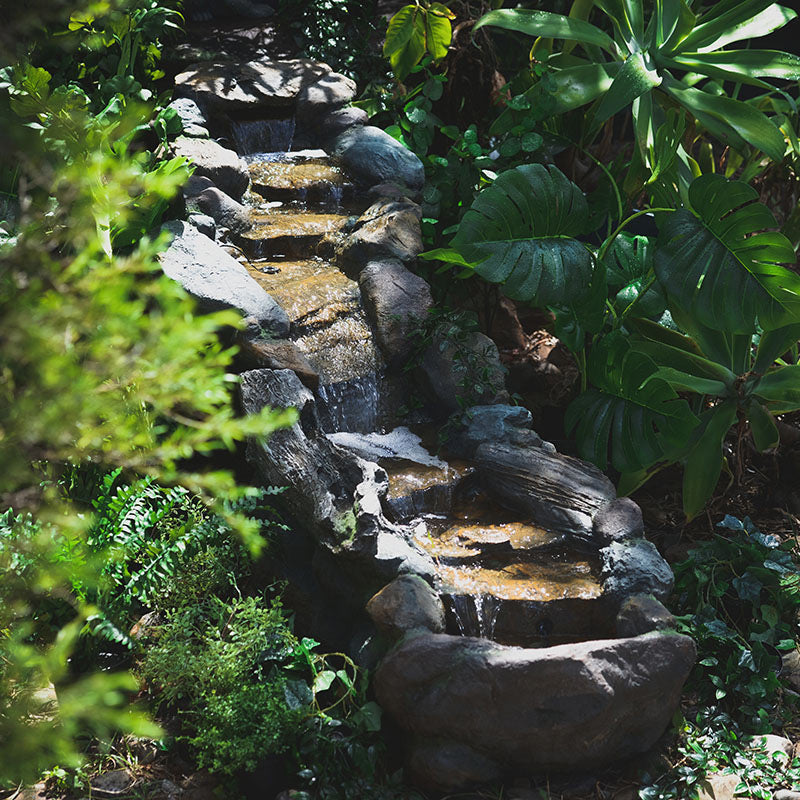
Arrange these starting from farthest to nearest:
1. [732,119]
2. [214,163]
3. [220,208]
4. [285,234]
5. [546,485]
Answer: [214,163], [285,234], [220,208], [732,119], [546,485]

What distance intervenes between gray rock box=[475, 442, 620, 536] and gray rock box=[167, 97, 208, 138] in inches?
127

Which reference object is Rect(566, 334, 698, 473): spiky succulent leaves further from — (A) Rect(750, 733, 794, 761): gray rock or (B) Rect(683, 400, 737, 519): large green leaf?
(A) Rect(750, 733, 794, 761): gray rock

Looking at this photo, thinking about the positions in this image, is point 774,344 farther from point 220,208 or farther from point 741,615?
point 220,208

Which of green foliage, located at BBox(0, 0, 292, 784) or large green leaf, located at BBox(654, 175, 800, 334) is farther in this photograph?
large green leaf, located at BBox(654, 175, 800, 334)

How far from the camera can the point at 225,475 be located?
136cm

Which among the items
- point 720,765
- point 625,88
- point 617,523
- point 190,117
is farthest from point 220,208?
point 720,765

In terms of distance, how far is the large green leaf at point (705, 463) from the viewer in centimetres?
410

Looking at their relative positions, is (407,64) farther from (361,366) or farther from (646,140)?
(361,366)

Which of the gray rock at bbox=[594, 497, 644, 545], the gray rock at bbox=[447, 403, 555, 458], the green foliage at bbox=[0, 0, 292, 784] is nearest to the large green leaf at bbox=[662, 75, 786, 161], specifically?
the gray rock at bbox=[447, 403, 555, 458]

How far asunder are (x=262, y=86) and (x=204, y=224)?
7.75 feet

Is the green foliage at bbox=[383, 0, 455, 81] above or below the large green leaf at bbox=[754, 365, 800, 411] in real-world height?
above

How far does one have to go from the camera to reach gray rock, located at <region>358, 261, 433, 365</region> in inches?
173

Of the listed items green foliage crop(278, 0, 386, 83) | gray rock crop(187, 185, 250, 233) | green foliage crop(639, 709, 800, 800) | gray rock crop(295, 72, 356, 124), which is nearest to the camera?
green foliage crop(639, 709, 800, 800)

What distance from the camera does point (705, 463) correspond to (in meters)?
Answer: 4.10
